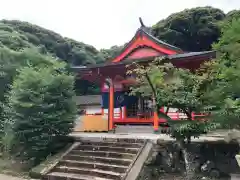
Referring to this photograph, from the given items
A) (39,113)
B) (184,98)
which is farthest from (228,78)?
(39,113)

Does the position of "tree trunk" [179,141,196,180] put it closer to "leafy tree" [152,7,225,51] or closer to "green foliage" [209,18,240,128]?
"green foliage" [209,18,240,128]

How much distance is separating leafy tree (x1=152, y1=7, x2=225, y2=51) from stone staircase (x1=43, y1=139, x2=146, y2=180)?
2375cm

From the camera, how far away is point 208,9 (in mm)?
32219

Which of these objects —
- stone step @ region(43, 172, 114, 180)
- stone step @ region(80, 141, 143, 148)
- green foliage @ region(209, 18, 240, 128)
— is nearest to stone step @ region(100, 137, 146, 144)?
stone step @ region(80, 141, 143, 148)

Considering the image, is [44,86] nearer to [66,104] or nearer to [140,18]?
[66,104]

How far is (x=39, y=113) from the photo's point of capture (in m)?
9.84

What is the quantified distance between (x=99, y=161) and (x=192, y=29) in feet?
85.2

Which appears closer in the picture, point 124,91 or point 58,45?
point 124,91

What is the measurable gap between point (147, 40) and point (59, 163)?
899 centimetres

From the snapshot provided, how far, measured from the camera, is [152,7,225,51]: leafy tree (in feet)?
101

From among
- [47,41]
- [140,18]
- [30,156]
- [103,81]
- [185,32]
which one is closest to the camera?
[30,156]

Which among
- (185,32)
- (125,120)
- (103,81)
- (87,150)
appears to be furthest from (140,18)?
(185,32)

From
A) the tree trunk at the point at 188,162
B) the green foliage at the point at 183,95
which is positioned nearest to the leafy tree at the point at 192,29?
the green foliage at the point at 183,95

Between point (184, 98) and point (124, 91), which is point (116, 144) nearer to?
point (184, 98)
